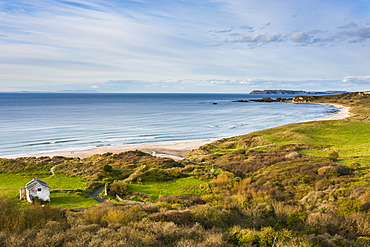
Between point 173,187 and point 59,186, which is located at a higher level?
point 173,187

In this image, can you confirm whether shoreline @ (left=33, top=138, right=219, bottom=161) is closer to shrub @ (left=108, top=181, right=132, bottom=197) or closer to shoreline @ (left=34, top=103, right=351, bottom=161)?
shoreline @ (left=34, top=103, right=351, bottom=161)

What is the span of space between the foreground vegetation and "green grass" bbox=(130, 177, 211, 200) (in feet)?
0.26

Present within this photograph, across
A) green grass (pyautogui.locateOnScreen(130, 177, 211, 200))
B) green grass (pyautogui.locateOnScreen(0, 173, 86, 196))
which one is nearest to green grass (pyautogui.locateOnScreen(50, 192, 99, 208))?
green grass (pyautogui.locateOnScreen(0, 173, 86, 196))

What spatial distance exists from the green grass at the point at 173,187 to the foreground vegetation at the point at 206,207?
79 mm

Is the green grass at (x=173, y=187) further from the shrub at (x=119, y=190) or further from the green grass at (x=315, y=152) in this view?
the green grass at (x=315, y=152)

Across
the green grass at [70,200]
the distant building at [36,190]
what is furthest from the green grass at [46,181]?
the distant building at [36,190]

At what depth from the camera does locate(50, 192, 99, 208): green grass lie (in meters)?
17.1

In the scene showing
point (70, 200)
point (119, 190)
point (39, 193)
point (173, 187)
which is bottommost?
point (70, 200)

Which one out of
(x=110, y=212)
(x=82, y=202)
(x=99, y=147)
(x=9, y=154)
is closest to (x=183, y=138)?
(x=99, y=147)

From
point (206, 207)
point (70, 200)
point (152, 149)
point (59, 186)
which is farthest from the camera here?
point (152, 149)

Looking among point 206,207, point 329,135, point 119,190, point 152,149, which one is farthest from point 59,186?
point 329,135

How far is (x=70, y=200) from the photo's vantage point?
18.2m

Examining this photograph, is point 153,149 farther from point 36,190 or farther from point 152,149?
point 36,190

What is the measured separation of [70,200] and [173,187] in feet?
25.9
